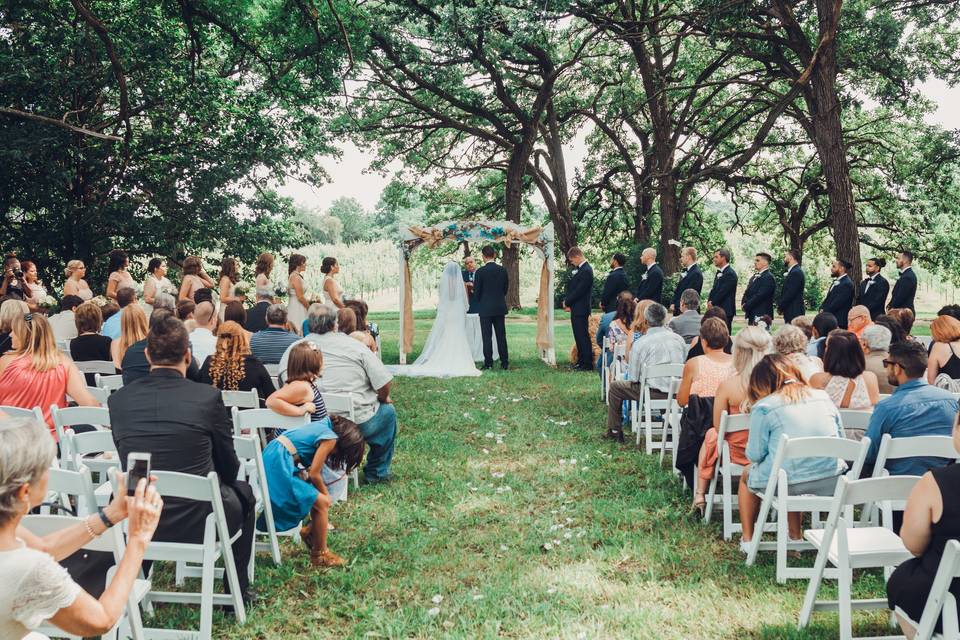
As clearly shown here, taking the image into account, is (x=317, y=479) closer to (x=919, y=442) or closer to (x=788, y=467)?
(x=788, y=467)

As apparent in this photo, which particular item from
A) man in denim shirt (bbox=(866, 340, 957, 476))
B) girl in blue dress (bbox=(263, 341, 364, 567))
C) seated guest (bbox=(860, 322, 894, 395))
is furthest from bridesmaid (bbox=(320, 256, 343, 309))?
man in denim shirt (bbox=(866, 340, 957, 476))

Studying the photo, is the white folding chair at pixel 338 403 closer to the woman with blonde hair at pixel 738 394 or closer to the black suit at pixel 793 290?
the woman with blonde hair at pixel 738 394

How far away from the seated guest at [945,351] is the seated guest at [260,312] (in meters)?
6.55

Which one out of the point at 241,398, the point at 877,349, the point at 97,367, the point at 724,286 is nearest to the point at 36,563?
the point at 241,398

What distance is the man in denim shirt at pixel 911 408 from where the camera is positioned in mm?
4035

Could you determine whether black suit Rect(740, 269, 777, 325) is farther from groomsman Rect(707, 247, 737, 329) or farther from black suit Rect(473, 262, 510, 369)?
black suit Rect(473, 262, 510, 369)

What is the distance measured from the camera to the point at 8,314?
20.2 ft

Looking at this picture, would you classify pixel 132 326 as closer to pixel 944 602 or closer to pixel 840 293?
pixel 944 602

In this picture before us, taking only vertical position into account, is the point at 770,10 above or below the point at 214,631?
above

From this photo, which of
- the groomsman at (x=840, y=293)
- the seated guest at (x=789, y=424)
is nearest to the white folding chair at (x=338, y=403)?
the seated guest at (x=789, y=424)

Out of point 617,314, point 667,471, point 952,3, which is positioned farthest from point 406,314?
point 952,3

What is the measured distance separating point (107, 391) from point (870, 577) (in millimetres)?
5243

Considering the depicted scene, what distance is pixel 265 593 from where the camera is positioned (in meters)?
4.13

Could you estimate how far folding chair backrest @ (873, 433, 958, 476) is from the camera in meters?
3.70
